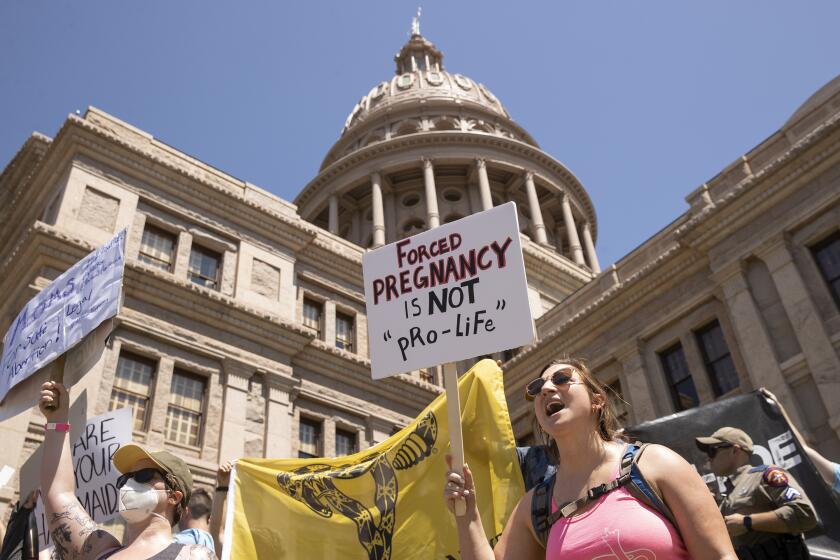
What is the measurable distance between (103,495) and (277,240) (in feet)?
49.0

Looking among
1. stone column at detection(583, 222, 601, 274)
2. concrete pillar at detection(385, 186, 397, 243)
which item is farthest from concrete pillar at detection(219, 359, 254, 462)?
stone column at detection(583, 222, 601, 274)

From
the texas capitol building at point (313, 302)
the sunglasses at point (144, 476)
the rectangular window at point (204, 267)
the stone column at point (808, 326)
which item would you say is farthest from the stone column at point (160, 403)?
the stone column at point (808, 326)

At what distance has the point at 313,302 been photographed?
76.1 feet

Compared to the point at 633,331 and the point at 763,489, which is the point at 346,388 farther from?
the point at 763,489

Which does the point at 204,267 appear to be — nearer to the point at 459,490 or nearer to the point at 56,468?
the point at 56,468

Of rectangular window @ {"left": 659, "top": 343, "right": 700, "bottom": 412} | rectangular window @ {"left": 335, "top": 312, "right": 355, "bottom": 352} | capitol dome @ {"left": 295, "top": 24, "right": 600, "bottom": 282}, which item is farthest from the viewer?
capitol dome @ {"left": 295, "top": 24, "right": 600, "bottom": 282}

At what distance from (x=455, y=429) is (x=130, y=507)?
68.3 inches

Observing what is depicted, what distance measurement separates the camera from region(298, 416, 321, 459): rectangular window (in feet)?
64.6

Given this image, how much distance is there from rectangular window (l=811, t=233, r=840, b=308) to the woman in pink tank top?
573 inches

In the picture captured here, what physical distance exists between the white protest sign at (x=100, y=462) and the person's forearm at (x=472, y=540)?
548 centimetres

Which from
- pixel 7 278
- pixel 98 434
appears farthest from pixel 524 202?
pixel 98 434

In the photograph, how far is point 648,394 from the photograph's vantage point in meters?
19.2

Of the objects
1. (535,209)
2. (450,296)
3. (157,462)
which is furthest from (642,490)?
(535,209)

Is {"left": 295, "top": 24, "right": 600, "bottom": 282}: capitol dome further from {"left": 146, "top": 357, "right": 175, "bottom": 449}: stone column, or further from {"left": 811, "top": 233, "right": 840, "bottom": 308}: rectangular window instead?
{"left": 811, "top": 233, "right": 840, "bottom": 308}: rectangular window
